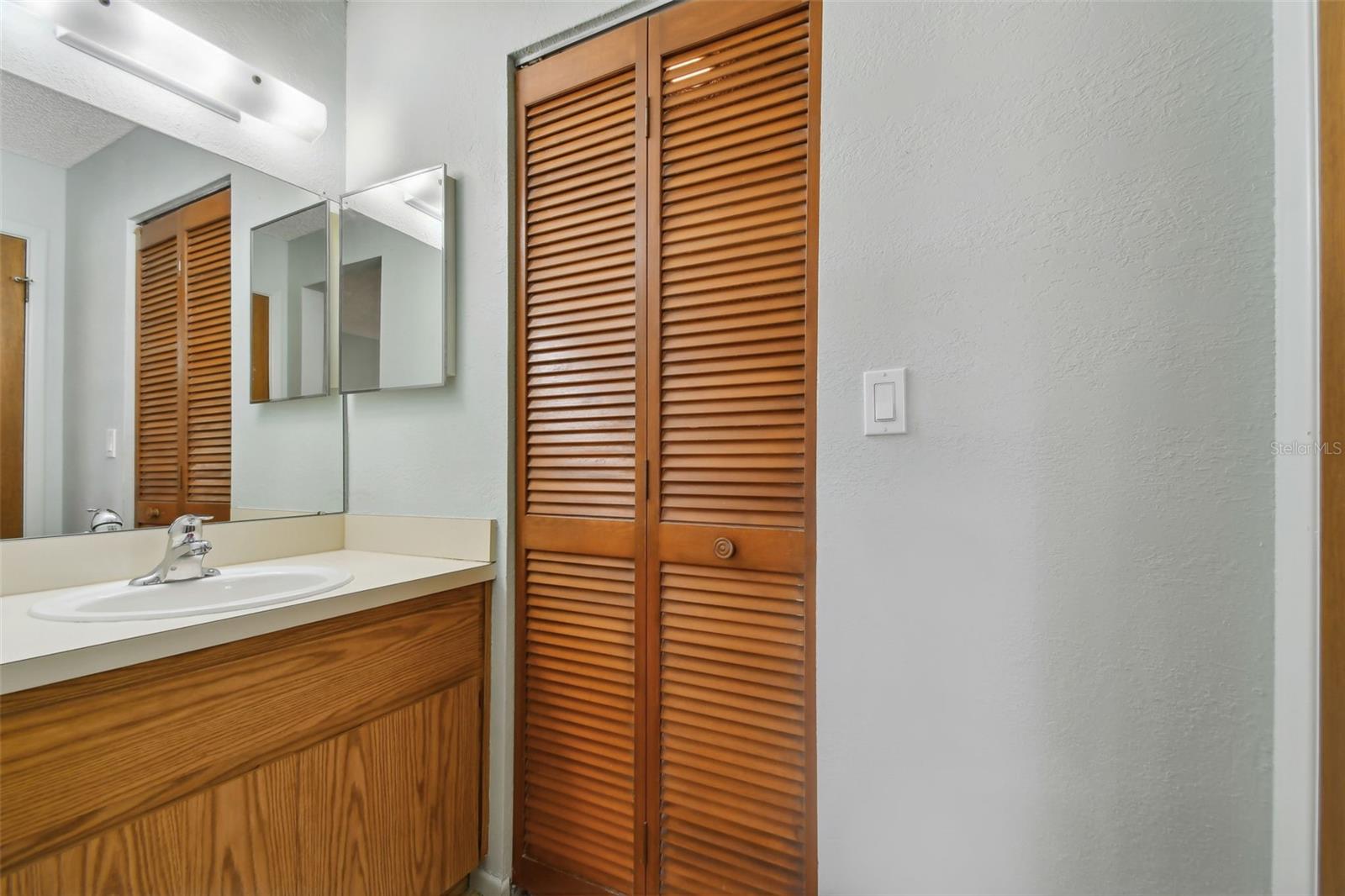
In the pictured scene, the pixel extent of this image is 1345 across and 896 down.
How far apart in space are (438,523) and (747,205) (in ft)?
3.35

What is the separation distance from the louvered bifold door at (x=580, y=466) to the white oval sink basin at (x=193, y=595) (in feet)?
1.51

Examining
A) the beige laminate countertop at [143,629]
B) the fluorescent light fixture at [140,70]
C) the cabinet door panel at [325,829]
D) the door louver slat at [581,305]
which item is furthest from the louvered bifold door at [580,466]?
the fluorescent light fixture at [140,70]

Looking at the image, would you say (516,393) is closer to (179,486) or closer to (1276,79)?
(179,486)

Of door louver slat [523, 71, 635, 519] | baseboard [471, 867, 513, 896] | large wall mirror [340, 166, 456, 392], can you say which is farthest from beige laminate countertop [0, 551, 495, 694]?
baseboard [471, 867, 513, 896]

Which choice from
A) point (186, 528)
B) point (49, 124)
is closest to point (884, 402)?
point (186, 528)

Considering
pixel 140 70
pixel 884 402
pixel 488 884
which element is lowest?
pixel 488 884

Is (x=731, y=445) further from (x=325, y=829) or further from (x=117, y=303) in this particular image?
(x=117, y=303)

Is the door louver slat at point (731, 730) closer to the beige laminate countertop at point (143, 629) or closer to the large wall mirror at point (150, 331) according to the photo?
the beige laminate countertop at point (143, 629)

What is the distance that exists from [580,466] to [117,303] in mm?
1001

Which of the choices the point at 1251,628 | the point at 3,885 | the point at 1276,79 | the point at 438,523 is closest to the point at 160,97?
the point at 438,523

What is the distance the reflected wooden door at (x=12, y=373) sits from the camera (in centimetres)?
106

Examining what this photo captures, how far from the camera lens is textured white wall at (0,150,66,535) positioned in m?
1.08

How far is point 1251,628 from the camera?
75cm

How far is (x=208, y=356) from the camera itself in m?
1.35
